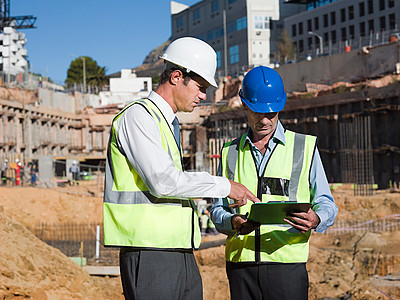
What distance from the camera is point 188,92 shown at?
2.78m

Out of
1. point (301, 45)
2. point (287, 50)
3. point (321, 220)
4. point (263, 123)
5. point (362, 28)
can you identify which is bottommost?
point (321, 220)

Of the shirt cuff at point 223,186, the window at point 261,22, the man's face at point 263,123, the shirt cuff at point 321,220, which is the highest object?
the window at point 261,22

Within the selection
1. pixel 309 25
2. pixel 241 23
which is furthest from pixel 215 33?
pixel 309 25

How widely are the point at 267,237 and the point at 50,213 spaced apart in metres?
18.7

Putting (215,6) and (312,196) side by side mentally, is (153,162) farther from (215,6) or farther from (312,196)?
(215,6)

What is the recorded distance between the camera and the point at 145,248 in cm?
256

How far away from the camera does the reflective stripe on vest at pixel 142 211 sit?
8.36 feet

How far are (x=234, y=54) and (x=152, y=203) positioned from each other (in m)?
58.6

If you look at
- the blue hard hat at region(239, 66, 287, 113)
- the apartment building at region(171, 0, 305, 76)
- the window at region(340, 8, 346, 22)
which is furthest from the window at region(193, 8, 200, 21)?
the blue hard hat at region(239, 66, 287, 113)

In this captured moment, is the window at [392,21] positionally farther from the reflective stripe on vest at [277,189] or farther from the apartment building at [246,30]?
Answer: the reflective stripe on vest at [277,189]

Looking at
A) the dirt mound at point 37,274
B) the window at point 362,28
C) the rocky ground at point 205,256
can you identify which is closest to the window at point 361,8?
the window at point 362,28

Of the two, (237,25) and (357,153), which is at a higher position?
(237,25)

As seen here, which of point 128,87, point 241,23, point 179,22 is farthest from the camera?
point 179,22

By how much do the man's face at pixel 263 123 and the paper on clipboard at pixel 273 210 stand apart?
631mm
